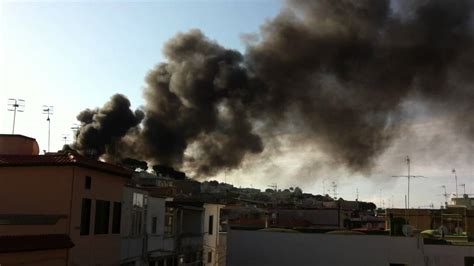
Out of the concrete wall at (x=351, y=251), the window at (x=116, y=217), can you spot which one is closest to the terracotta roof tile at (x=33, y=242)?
the window at (x=116, y=217)

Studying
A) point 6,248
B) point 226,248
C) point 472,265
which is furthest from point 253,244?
point 6,248

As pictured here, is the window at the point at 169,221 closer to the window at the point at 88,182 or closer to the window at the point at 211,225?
the window at the point at 211,225

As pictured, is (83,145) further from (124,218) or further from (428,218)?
(428,218)

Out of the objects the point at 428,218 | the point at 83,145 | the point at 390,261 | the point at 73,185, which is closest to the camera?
the point at 73,185

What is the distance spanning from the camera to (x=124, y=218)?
78.8 ft

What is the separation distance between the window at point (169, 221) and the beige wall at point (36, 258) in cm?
1185

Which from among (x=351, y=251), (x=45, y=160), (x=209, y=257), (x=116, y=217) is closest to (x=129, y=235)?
(x=116, y=217)

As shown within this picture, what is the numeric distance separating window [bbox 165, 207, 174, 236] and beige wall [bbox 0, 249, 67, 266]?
1185cm

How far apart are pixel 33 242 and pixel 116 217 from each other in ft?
23.0

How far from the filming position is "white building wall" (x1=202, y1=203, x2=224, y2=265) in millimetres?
35500

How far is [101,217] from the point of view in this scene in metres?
21.7

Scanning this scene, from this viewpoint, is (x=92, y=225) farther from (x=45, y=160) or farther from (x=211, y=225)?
Result: (x=211, y=225)

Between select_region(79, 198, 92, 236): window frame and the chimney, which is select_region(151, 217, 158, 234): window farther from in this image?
the chimney

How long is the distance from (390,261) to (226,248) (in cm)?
1066
